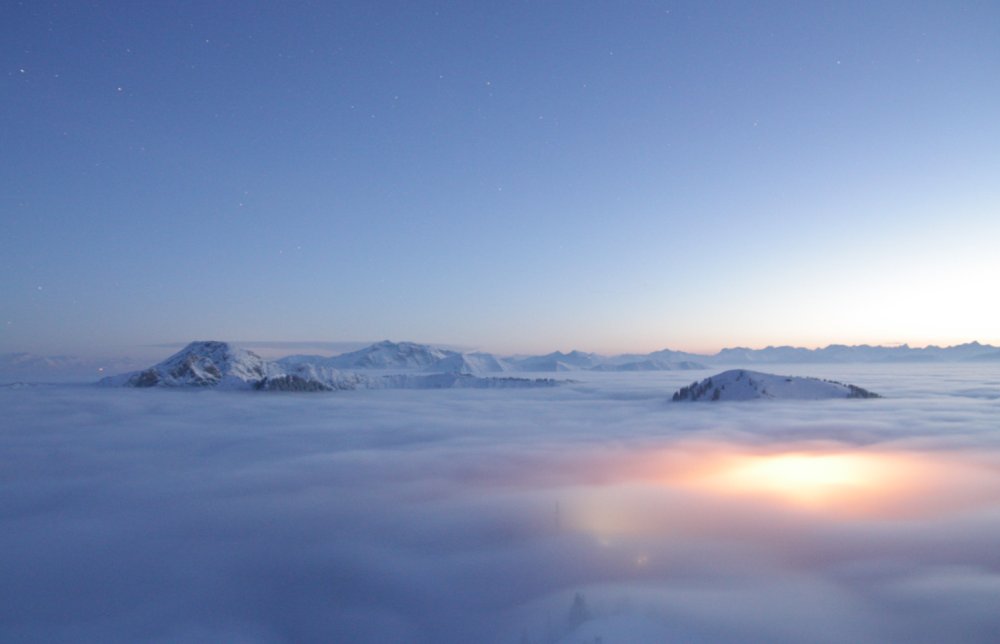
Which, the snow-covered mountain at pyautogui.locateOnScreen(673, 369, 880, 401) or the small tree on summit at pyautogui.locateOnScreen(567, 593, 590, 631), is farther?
the snow-covered mountain at pyautogui.locateOnScreen(673, 369, 880, 401)

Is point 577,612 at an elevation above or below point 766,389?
above

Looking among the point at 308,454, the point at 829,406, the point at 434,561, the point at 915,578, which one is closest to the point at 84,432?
the point at 308,454

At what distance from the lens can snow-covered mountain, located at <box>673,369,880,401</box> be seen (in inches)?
4569

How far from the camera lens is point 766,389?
11688cm

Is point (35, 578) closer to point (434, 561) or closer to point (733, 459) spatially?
point (434, 561)

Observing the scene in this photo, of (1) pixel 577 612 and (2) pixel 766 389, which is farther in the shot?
(2) pixel 766 389

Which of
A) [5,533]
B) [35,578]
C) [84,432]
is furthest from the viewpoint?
[84,432]

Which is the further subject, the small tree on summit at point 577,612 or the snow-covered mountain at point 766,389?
the snow-covered mountain at point 766,389

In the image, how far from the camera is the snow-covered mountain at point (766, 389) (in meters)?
116

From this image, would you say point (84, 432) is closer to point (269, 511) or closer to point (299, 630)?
point (269, 511)

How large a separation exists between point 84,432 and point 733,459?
271 feet

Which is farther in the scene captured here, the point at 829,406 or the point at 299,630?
the point at 829,406

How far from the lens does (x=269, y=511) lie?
2692 centimetres

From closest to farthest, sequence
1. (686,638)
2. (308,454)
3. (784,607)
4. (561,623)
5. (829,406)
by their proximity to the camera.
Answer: (686,638) → (561,623) → (784,607) → (308,454) → (829,406)
